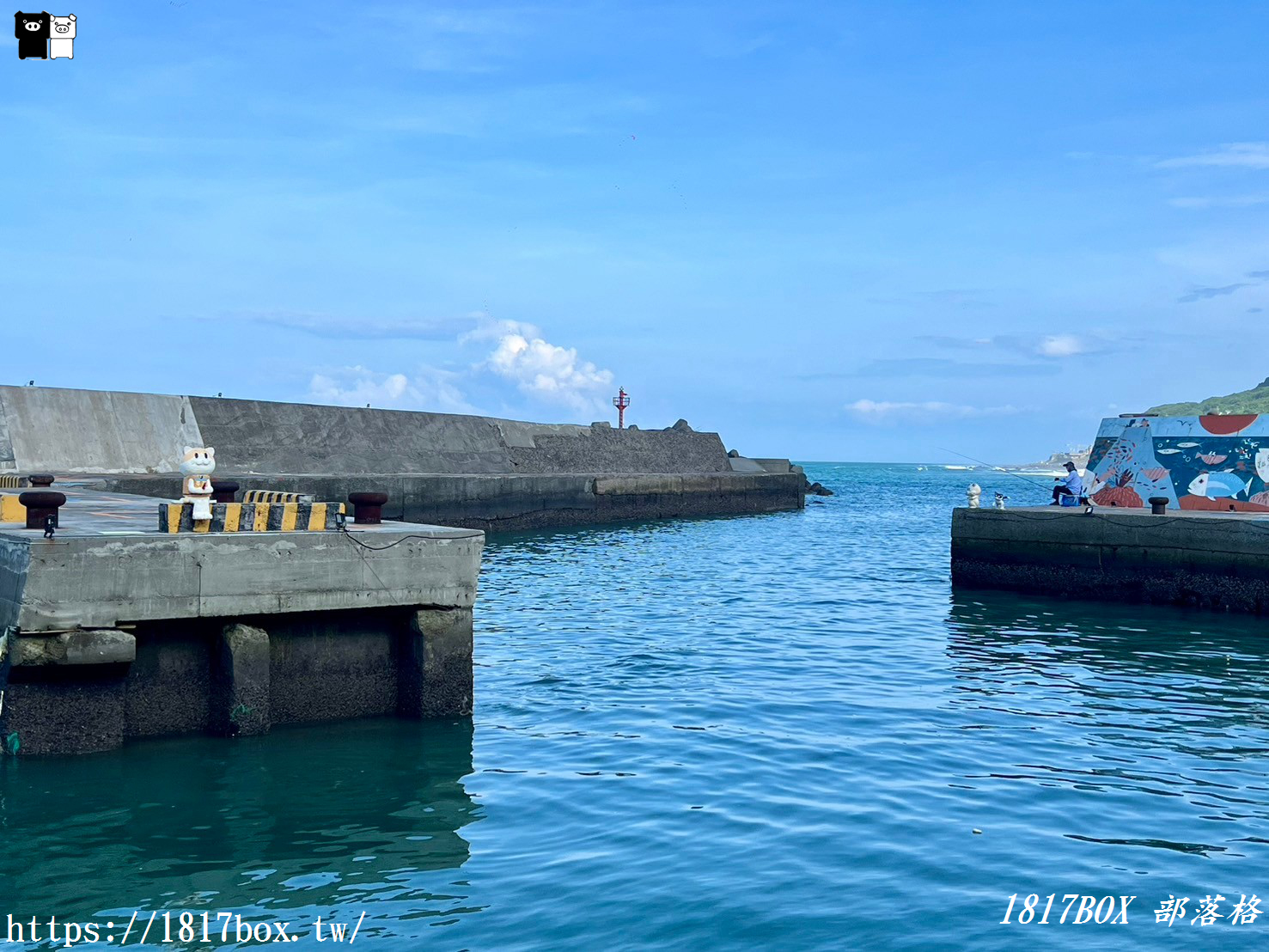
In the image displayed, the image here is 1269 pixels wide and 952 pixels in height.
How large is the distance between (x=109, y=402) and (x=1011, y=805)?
27.5 meters

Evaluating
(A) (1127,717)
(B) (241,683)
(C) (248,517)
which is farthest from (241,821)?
(A) (1127,717)

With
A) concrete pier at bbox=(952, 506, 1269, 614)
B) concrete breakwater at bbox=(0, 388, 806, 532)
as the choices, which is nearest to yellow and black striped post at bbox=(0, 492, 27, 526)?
concrete breakwater at bbox=(0, 388, 806, 532)

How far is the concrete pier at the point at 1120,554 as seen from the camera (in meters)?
20.3

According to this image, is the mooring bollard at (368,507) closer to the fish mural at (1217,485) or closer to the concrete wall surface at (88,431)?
the concrete wall surface at (88,431)

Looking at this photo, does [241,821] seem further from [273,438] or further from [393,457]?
[393,457]

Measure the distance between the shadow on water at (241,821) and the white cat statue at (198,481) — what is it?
2.04 meters

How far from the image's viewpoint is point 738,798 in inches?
363

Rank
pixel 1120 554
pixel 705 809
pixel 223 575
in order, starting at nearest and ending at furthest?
pixel 705 809 < pixel 223 575 < pixel 1120 554

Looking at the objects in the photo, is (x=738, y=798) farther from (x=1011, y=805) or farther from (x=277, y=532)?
(x=277, y=532)

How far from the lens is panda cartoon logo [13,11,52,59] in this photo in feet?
34.9

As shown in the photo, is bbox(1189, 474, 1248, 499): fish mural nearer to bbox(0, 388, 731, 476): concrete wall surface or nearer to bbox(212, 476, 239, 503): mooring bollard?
bbox(212, 476, 239, 503): mooring bollard

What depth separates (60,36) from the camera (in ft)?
35.4

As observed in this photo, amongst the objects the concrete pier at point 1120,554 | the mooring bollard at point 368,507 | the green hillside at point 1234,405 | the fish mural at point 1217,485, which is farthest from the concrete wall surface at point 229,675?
the green hillside at point 1234,405

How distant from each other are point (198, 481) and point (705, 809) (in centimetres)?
542
